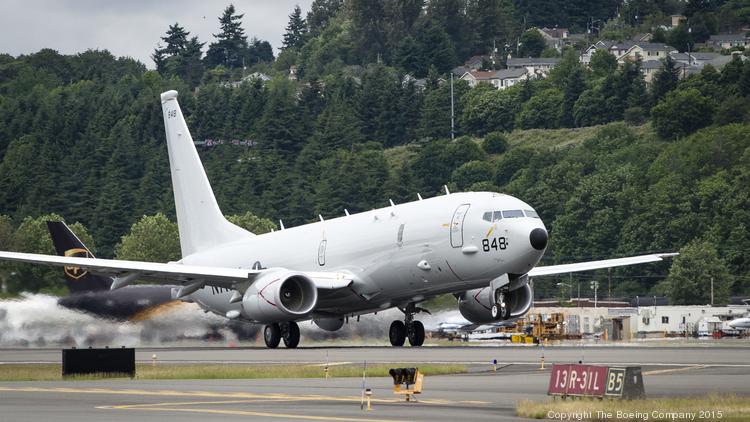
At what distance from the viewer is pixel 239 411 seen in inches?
1177

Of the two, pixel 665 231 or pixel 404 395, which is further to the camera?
pixel 665 231

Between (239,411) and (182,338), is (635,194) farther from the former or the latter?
(239,411)

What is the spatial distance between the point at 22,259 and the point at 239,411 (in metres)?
27.8

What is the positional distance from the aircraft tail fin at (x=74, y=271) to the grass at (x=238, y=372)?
63.4 ft

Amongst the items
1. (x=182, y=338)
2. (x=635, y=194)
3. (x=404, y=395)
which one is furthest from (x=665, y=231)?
(x=404, y=395)

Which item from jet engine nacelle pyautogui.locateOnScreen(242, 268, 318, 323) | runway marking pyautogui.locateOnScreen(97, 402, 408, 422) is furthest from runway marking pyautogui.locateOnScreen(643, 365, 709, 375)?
jet engine nacelle pyautogui.locateOnScreen(242, 268, 318, 323)

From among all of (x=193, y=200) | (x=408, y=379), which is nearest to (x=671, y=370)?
(x=408, y=379)

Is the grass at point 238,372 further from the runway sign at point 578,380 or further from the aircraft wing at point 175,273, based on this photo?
the aircraft wing at point 175,273

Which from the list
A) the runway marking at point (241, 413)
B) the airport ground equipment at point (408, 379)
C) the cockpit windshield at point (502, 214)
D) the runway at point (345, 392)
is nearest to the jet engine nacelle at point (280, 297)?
the runway at point (345, 392)

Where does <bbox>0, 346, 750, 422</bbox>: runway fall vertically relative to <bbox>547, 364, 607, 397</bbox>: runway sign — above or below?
below

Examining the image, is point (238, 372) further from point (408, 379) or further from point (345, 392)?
point (408, 379)

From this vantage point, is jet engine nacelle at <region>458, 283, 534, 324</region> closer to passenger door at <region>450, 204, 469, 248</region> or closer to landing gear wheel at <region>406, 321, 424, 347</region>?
landing gear wheel at <region>406, 321, 424, 347</region>

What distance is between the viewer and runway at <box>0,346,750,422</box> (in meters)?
29.3

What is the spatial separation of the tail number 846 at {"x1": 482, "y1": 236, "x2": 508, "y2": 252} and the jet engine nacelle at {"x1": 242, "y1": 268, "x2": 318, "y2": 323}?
7.26 metres
